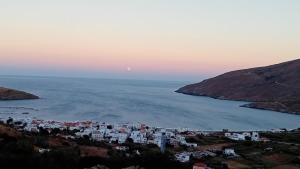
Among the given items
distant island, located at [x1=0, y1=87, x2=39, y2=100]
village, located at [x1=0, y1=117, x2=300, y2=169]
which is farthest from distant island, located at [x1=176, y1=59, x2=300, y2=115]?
village, located at [x1=0, y1=117, x2=300, y2=169]

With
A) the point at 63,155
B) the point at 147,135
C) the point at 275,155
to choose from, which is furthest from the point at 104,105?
the point at 63,155

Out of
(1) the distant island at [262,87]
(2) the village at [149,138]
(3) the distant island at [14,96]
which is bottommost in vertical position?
(3) the distant island at [14,96]

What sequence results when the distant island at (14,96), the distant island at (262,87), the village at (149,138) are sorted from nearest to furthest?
the village at (149,138) < the distant island at (14,96) < the distant island at (262,87)

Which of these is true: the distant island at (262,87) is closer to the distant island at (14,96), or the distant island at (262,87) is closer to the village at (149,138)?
the distant island at (14,96)

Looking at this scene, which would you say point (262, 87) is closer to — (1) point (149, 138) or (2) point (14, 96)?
(2) point (14, 96)

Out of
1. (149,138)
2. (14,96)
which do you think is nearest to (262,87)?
(14,96)

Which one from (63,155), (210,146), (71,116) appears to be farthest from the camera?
(71,116)

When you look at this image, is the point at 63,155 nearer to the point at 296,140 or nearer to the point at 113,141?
the point at 113,141

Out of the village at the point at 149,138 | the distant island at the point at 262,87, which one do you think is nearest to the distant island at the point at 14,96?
the village at the point at 149,138
